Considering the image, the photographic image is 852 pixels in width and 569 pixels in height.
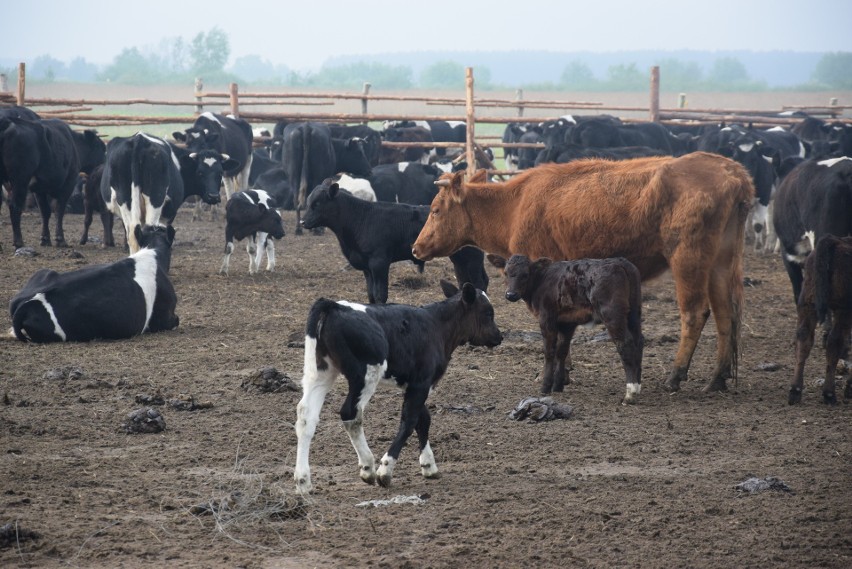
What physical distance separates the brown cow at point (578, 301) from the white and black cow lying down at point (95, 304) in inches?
148

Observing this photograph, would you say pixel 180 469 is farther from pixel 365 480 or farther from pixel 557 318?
pixel 557 318

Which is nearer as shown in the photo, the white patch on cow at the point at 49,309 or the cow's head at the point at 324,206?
the white patch on cow at the point at 49,309

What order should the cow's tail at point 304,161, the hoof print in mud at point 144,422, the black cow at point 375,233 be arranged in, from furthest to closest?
the cow's tail at point 304,161
the black cow at point 375,233
the hoof print in mud at point 144,422

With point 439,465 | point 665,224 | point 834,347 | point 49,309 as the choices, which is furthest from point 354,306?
point 49,309

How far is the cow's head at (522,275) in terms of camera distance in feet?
27.9

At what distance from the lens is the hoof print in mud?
7238 millimetres

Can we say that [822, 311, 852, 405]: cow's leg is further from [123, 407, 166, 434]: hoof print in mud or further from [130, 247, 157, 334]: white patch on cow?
[130, 247, 157, 334]: white patch on cow

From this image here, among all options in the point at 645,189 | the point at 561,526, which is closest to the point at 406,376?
the point at 561,526

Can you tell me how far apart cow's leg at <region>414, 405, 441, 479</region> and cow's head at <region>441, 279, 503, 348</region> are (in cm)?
87

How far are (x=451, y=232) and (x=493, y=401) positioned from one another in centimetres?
261

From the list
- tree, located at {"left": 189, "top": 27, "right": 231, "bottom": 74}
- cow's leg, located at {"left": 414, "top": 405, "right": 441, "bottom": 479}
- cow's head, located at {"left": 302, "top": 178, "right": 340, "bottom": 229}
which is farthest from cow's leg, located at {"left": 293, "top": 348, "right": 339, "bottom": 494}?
tree, located at {"left": 189, "top": 27, "right": 231, "bottom": 74}

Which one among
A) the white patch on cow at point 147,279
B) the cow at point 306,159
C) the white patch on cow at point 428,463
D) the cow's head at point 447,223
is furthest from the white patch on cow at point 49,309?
the cow at point 306,159

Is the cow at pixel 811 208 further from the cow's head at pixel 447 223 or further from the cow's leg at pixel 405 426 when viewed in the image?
the cow's leg at pixel 405 426

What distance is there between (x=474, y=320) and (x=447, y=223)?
3388 mm
